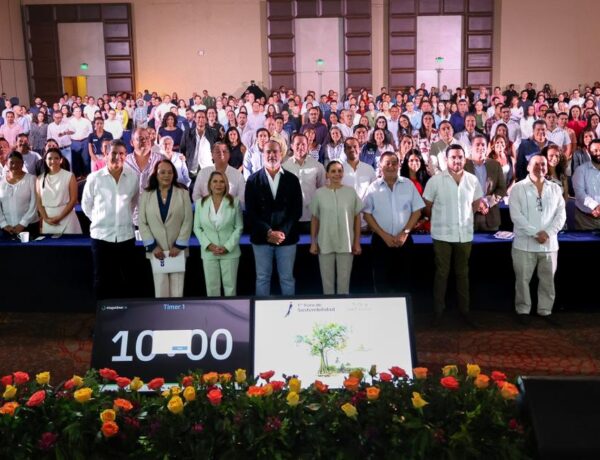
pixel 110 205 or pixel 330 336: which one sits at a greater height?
pixel 110 205

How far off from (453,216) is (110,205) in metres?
2.67

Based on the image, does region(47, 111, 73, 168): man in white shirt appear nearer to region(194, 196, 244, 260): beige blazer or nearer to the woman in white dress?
the woman in white dress

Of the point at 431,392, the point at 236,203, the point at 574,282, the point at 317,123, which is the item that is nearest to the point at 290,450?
the point at 431,392

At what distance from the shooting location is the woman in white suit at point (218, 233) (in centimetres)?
512

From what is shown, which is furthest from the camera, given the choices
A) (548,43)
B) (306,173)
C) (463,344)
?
(548,43)

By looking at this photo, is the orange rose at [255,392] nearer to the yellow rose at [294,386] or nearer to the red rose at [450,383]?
the yellow rose at [294,386]

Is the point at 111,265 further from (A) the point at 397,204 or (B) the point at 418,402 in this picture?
(B) the point at 418,402

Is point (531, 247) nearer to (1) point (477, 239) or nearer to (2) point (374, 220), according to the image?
(1) point (477, 239)

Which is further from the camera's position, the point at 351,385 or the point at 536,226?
the point at 536,226

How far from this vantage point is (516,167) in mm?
7762

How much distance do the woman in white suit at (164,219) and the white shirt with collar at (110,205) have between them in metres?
0.14

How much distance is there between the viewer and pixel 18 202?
591 cm

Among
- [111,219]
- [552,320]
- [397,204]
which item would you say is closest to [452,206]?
[397,204]

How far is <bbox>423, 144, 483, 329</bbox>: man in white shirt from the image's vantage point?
5.23 m
